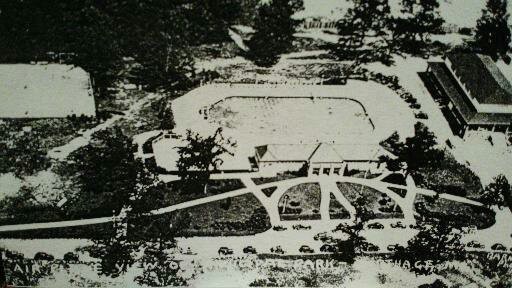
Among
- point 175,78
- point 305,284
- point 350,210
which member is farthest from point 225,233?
point 175,78

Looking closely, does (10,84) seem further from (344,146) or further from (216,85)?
→ (344,146)

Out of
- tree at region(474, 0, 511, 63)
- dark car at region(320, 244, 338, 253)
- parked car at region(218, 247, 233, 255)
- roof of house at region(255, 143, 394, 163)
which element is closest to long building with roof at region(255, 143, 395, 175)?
roof of house at region(255, 143, 394, 163)

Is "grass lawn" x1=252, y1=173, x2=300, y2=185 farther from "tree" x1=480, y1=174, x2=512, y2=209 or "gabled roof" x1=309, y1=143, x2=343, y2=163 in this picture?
"tree" x1=480, y1=174, x2=512, y2=209

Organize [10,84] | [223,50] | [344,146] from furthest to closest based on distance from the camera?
[223,50], [344,146], [10,84]

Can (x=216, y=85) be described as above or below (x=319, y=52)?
below

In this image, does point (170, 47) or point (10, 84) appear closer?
point (10, 84)

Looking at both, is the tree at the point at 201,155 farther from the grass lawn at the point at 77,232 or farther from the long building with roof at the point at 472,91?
the long building with roof at the point at 472,91

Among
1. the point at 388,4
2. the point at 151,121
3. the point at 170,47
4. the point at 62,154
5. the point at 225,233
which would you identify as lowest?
the point at 225,233
